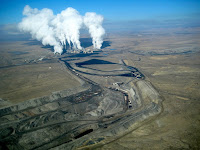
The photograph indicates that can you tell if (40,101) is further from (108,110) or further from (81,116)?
(108,110)

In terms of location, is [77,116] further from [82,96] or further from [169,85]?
[169,85]

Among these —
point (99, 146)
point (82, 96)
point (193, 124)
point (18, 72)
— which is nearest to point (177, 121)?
point (193, 124)

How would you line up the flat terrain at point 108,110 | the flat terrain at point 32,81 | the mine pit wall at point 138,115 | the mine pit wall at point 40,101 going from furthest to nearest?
the flat terrain at point 32,81
the mine pit wall at point 40,101
the mine pit wall at point 138,115
the flat terrain at point 108,110

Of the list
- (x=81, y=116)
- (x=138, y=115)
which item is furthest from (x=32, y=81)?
(x=138, y=115)

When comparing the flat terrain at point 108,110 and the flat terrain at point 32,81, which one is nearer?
the flat terrain at point 108,110

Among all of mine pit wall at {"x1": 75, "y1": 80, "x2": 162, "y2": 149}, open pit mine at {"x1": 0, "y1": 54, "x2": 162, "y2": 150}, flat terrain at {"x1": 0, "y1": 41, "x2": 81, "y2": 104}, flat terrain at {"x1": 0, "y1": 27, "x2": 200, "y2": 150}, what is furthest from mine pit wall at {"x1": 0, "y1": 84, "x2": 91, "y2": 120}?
mine pit wall at {"x1": 75, "y1": 80, "x2": 162, "y2": 149}

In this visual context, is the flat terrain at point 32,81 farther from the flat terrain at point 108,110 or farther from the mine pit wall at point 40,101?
the mine pit wall at point 40,101

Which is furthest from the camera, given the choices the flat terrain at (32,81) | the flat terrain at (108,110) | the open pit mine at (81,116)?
the flat terrain at (32,81)

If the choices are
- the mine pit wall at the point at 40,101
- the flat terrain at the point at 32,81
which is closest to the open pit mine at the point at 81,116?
the mine pit wall at the point at 40,101
